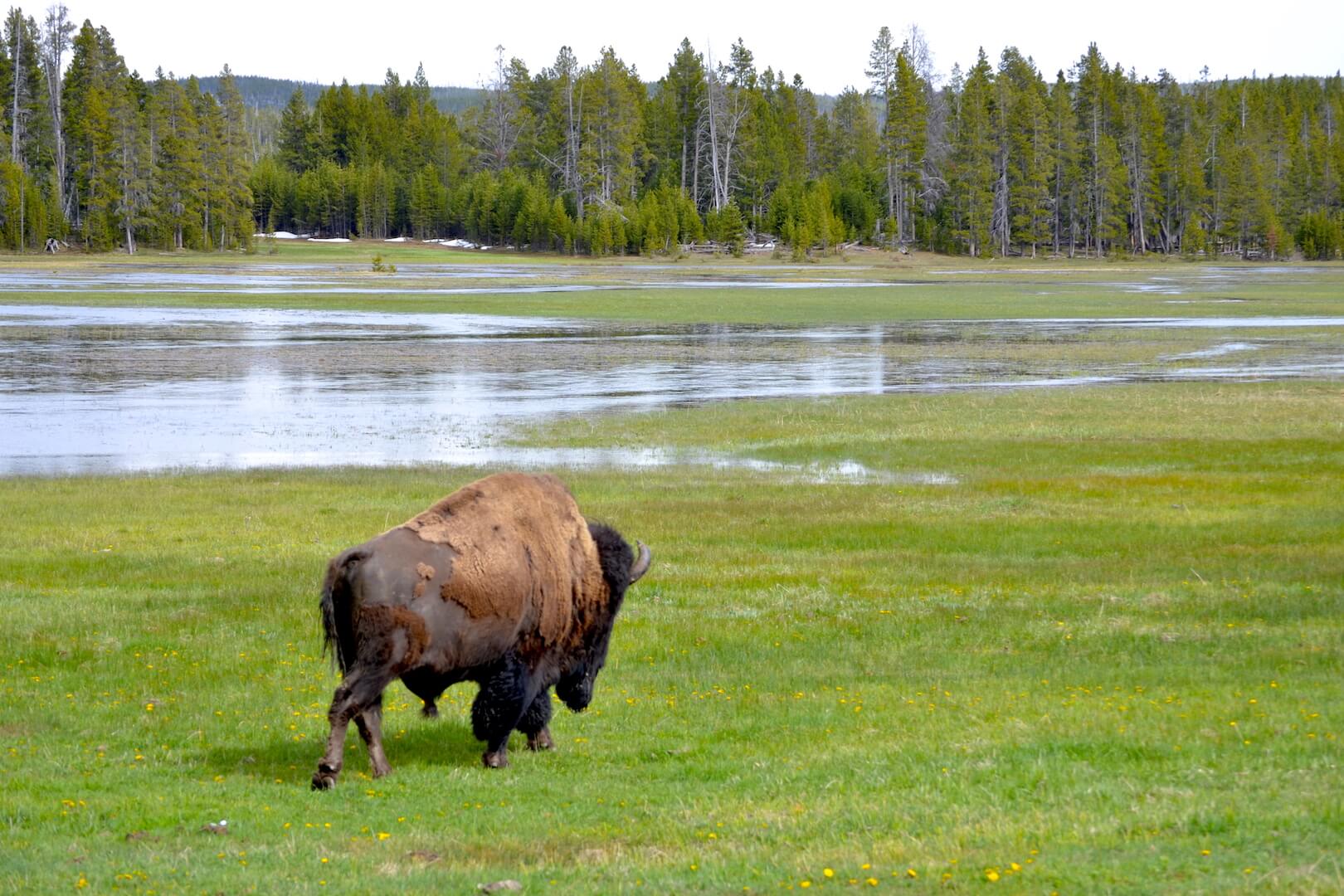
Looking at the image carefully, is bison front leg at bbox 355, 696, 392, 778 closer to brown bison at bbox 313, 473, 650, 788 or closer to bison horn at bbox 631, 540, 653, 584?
brown bison at bbox 313, 473, 650, 788

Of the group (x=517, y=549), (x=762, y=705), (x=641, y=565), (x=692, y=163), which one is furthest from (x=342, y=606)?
(x=692, y=163)

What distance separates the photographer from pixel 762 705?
10.5 metres

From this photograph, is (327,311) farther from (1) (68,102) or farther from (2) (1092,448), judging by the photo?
(1) (68,102)

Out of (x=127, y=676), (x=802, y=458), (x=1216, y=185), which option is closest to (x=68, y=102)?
(x=1216, y=185)

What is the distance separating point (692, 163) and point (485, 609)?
153382mm

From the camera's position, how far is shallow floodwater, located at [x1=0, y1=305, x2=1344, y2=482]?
90.9 ft

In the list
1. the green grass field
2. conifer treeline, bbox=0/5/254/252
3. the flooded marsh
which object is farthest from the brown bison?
conifer treeline, bbox=0/5/254/252

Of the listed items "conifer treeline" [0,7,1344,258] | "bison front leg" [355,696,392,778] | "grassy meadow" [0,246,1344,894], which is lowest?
"grassy meadow" [0,246,1344,894]

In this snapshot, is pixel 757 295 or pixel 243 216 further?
pixel 243 216

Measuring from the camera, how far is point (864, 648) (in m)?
12.4

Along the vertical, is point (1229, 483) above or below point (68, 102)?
below

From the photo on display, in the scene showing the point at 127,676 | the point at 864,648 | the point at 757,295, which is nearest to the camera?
the point at 127,676

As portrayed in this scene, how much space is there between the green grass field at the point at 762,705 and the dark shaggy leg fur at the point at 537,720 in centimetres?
16

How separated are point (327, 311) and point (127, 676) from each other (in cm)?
A: 5476
